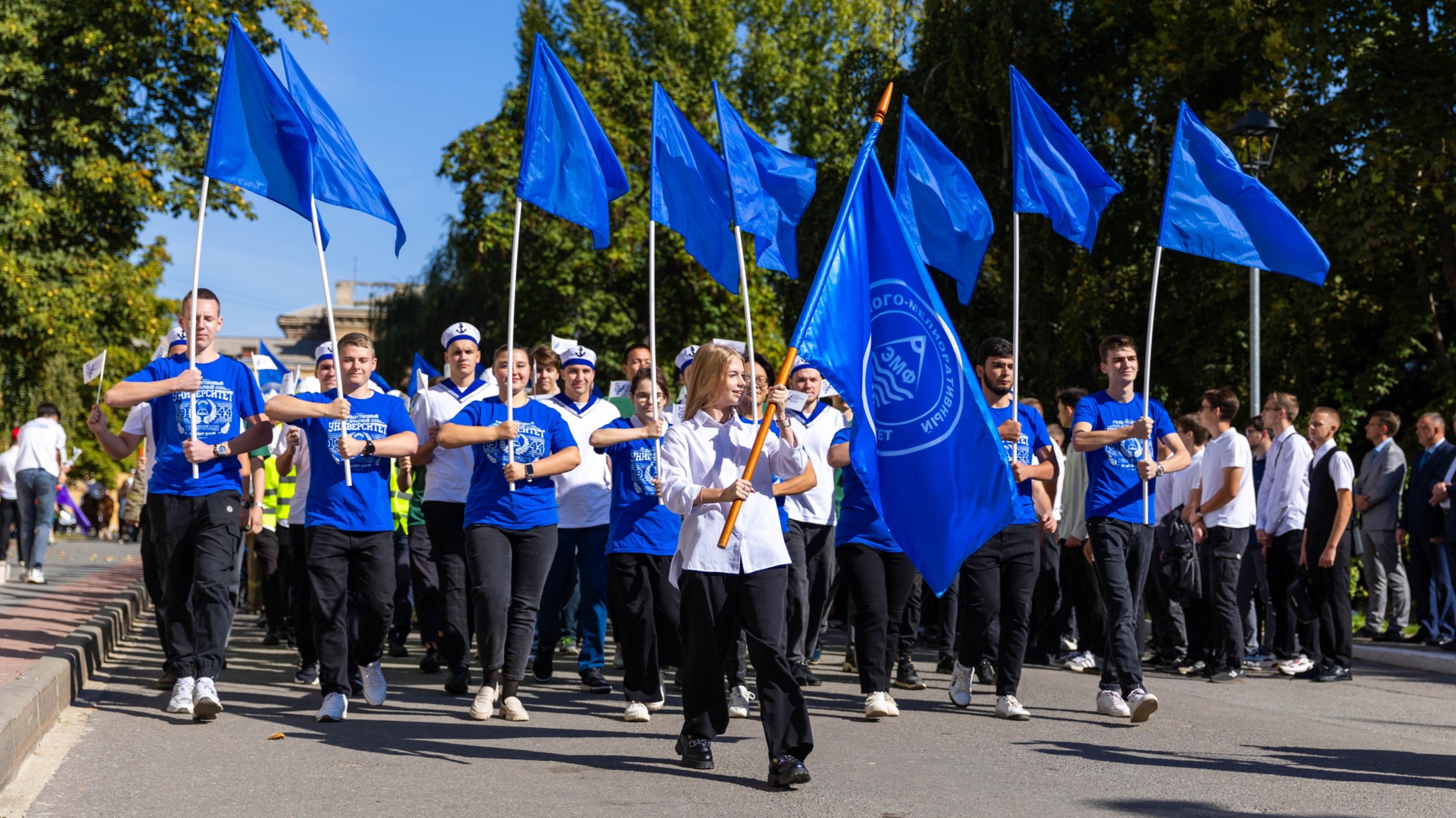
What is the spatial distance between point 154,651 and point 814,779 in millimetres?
7138

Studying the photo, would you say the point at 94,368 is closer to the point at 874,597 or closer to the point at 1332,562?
the point at 874,597

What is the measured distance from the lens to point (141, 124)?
2798 centimetres

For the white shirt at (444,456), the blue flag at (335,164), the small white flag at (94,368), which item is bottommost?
the white shirt at (444,456)

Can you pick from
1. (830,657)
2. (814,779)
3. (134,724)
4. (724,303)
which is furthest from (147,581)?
(724,303)

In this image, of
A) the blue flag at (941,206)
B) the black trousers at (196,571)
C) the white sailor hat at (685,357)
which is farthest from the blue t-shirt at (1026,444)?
the black trousers at (196,571)

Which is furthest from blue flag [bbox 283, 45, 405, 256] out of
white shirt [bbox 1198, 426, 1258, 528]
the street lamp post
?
the street lamp post

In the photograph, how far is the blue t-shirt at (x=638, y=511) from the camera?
27.1ft

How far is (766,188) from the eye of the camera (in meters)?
9.28

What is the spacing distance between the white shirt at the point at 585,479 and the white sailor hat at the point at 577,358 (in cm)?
26

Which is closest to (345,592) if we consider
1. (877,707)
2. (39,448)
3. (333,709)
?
(333,709)

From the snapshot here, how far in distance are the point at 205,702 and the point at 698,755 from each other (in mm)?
2699

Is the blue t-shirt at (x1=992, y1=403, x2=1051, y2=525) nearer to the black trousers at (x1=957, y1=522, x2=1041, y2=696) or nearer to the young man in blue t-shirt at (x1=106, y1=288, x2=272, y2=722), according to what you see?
the black trousers at (x1=957, y1=522, x2=1041, y2=696)

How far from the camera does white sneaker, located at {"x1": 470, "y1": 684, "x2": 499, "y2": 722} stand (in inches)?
307

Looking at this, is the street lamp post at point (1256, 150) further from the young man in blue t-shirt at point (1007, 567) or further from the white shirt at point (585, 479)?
the white shirt at point (585, 479)
